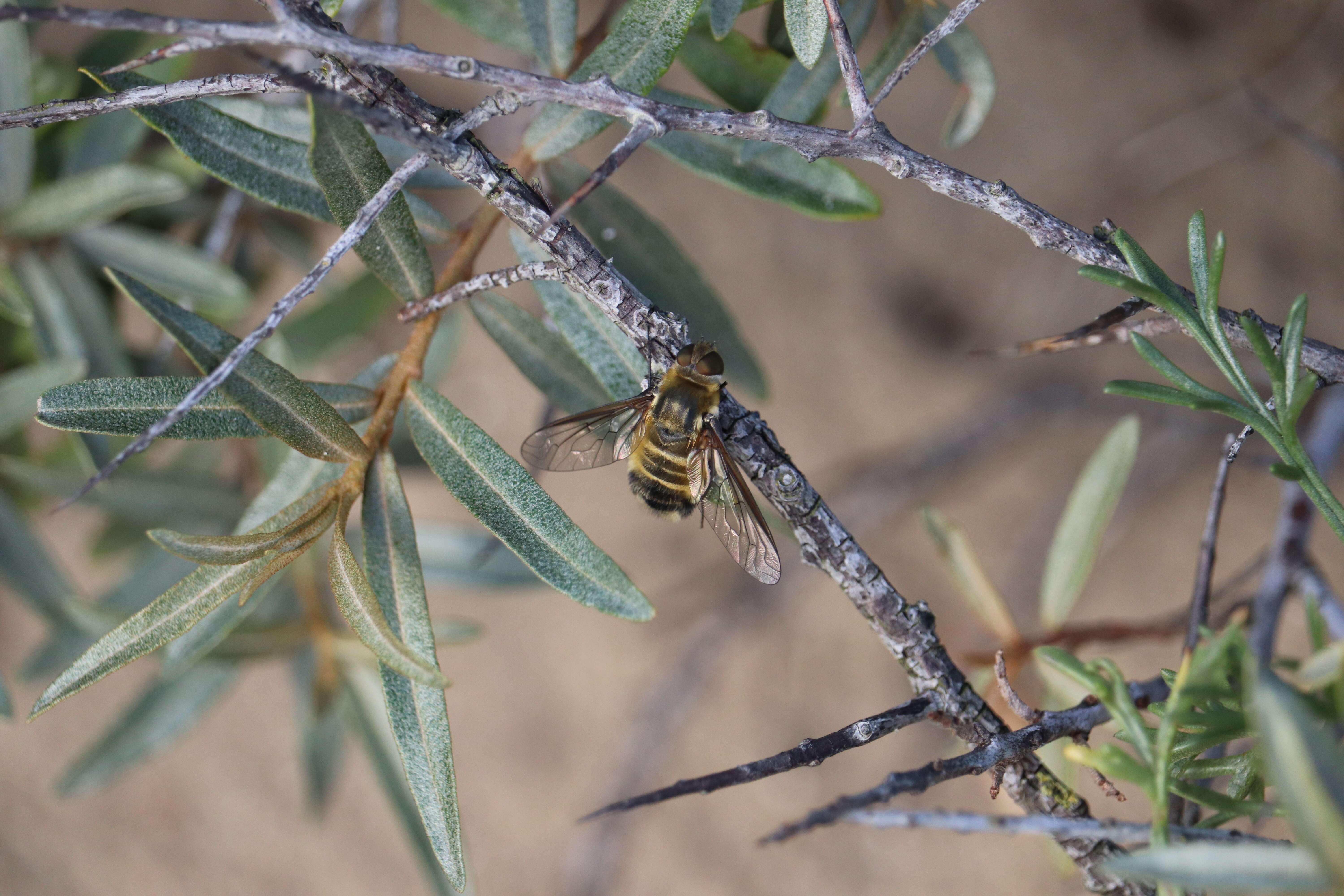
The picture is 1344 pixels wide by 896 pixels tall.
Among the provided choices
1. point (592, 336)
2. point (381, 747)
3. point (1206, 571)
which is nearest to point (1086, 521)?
point (1206, 571)

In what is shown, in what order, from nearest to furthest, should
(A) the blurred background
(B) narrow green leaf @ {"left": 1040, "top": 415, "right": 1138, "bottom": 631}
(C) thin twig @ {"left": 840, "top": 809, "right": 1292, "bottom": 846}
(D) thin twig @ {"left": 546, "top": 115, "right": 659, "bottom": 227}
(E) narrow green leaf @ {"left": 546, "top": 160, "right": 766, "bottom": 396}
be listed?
(C) thin twig @ {"left": 840, "top": 809, "right": 1292, "bottom": 846} → (D) thin twig @ {"left": 546, "top": 115, "right": 659, "bottom": 227} → (E) narrow green leaf @ {"left": 546, "top": 160, "right": 766, "bottom": 396} → (B) narrow green leaf @ {"left": 1040, "top": 415, "right": 1138, "bottom": 631} → (A) the blurred background

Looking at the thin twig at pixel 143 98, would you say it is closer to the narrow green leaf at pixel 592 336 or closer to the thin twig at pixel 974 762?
the narrow green leaf at pixel 592 336

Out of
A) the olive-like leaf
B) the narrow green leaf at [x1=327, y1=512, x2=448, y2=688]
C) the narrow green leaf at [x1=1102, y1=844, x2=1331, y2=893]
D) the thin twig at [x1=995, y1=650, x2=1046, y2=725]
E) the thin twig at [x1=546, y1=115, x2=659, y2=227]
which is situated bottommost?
the narrow green leaf at [x1=1102, y1=844, x2=1331, y2=893]

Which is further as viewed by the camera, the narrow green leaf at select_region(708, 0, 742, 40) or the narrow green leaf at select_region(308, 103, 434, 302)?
the narrow green leaf at select_region(708, 0, 742, 40)

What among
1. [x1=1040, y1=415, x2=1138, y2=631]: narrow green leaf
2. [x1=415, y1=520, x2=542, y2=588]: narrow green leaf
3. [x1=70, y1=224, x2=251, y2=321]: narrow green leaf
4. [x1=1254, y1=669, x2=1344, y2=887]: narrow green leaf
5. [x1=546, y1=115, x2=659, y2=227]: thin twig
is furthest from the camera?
[x1=415, y1=520, x2=542, y2=588]: narrow green leaf

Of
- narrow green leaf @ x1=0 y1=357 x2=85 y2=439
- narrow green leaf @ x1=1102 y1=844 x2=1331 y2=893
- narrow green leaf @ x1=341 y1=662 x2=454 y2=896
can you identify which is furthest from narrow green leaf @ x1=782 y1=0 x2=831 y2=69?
narrow green leaf @ x1=341 y1=662 x2=454 y2=896

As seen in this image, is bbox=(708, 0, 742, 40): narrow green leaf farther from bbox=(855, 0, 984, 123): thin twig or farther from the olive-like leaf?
the olive-like leaf

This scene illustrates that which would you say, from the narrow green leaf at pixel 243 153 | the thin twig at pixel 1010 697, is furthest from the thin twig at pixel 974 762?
the narrow green leaf at pixel 243 153
